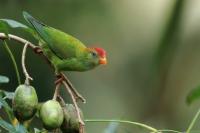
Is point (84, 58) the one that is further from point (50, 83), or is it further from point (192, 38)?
point (192, 38)

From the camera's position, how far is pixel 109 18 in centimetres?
730

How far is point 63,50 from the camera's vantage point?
7.16ft

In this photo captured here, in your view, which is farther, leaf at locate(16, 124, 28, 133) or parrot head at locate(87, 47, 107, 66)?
parrot head at locate(87, 47, 107, 66)

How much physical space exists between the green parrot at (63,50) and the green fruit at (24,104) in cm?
24

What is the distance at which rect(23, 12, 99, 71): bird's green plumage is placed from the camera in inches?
82.8

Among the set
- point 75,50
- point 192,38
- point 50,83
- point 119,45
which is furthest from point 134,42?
point 75,50

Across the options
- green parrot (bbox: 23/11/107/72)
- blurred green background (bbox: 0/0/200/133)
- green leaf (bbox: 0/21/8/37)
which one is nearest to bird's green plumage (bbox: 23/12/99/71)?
green parrot (bbox: 23/11/107/72)

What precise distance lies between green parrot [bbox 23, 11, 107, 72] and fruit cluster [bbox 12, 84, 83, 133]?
0.24m

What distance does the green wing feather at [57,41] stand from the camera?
2.09 m

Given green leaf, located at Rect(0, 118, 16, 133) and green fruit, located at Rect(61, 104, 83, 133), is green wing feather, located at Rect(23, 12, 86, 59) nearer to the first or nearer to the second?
green fruit, located at Rect(61, 104, 83, 133)

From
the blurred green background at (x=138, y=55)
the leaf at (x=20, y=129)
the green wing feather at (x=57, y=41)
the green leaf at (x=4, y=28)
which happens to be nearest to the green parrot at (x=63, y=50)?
the green wing feather at (x=57, y=41)

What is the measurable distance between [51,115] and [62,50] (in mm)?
426

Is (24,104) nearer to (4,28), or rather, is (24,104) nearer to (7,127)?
(7,127)

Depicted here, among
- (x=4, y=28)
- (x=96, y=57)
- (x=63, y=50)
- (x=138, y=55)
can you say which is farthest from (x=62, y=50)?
(x=138, y=55)
